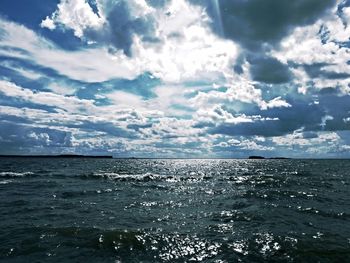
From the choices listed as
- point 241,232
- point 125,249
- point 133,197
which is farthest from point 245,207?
point 125,249

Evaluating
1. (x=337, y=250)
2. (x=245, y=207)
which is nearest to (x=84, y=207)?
(x=245, y=207)

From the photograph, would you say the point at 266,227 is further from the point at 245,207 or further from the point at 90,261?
the point at 90,261

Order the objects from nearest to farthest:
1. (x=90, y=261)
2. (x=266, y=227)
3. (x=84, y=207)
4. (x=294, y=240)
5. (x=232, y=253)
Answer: (x=90, y=261), (x=232, y=253), (x=294, y=240), (x=266, y=227), (x=84, y=207)

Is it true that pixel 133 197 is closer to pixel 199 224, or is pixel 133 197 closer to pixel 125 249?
pixel 199 224

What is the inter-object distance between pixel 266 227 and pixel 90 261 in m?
11.8

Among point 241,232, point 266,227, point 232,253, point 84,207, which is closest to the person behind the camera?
point 232,253

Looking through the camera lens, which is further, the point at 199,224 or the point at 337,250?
the point at 199,224

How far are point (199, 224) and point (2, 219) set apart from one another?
519 inches

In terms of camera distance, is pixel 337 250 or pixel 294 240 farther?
pixel 294 240

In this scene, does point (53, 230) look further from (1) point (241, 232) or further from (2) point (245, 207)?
(2) point (245, 207)

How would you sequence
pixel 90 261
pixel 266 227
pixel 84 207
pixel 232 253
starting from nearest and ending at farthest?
pixel 90 261 → pixel 232 253 → pixel 266 227 → pixel 84 207

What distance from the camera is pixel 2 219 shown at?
22156mm

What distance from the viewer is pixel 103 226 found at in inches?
821

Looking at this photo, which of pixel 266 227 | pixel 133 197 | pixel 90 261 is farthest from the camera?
pixel 133 197
